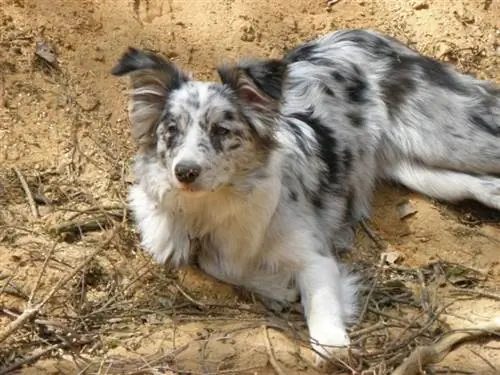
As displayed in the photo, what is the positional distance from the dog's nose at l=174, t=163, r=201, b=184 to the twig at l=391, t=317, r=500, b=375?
1.39m

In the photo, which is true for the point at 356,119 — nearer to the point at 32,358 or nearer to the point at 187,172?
the point at 187,172

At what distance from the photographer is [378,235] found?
6.19 metres

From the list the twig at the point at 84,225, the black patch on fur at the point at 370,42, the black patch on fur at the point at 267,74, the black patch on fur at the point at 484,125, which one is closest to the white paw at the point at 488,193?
the black patch on fur at the point at 484,125

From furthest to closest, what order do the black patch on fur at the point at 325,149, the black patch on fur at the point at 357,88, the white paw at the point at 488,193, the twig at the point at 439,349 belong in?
the black patch on fur at the point at 357,88 < the white paw at the point at 488,193 < the black patch on fur at the point at 325,149 < the twig at the point at 439,349

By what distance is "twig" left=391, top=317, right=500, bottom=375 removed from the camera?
15.5 ft

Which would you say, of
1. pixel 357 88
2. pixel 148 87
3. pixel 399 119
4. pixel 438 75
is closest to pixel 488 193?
pixel 399 119

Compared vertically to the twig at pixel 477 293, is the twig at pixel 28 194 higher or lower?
higher

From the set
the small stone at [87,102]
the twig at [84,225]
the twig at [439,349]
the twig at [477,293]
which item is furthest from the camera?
the small stone at [87,102]

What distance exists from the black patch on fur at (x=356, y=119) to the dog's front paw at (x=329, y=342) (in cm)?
172

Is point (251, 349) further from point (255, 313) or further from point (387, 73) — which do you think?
point (387, 73)


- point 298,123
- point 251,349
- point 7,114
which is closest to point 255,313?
point 251,349

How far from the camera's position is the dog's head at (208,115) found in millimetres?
5117

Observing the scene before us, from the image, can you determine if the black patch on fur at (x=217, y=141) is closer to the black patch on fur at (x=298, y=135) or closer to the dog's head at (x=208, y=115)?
the dog's head at (x=208, y=115)

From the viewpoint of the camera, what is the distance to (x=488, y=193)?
6309 millimetres
